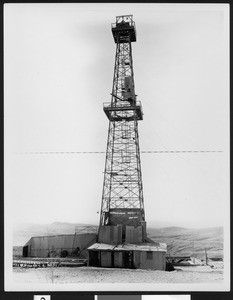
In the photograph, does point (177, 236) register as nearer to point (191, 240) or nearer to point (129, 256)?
point (191, 240)

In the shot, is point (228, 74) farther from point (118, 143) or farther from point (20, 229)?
point (20, 229)

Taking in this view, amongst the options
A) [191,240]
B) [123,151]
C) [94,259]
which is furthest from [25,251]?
[191,240]

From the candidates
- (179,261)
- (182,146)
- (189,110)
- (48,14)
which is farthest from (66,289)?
(48,14)

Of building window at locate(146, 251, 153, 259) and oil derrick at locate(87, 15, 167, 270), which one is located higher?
oil derrick at locate(87, 15, 167, 270)

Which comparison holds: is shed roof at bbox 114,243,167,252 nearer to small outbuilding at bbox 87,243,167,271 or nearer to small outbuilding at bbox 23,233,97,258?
small outbuilding at bbox 87,243,167,271

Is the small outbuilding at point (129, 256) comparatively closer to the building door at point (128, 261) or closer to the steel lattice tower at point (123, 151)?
the building door at point (128, 261)

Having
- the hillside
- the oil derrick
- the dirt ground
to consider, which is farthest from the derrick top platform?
the dirt ground
